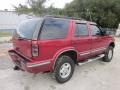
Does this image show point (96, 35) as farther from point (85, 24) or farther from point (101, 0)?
point (101, 0)

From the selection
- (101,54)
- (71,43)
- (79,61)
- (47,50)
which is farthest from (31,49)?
(101,54)

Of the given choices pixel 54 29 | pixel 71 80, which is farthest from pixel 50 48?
pixel 71 80

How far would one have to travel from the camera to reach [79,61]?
489 centimetres

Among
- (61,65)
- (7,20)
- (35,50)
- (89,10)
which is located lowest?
(61,65)

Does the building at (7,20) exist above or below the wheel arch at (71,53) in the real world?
→ above

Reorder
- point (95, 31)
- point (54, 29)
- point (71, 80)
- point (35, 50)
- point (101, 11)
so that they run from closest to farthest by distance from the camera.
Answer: point (35, 50) < point (54, 29) < point (71, 80) < point (95, 31) < point (101, 11)

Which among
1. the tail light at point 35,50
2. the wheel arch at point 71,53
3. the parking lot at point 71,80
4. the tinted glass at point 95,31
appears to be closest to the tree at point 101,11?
the tinted glass at point 95,31

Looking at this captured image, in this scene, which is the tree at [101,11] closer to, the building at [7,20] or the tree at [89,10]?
the tree at [89,10]

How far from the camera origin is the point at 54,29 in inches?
153

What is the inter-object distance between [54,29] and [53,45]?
16.7 inches

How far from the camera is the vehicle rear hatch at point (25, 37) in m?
3.66

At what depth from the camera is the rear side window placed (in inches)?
145

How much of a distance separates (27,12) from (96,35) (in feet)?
66.0

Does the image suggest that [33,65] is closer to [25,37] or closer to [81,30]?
[25,37]
